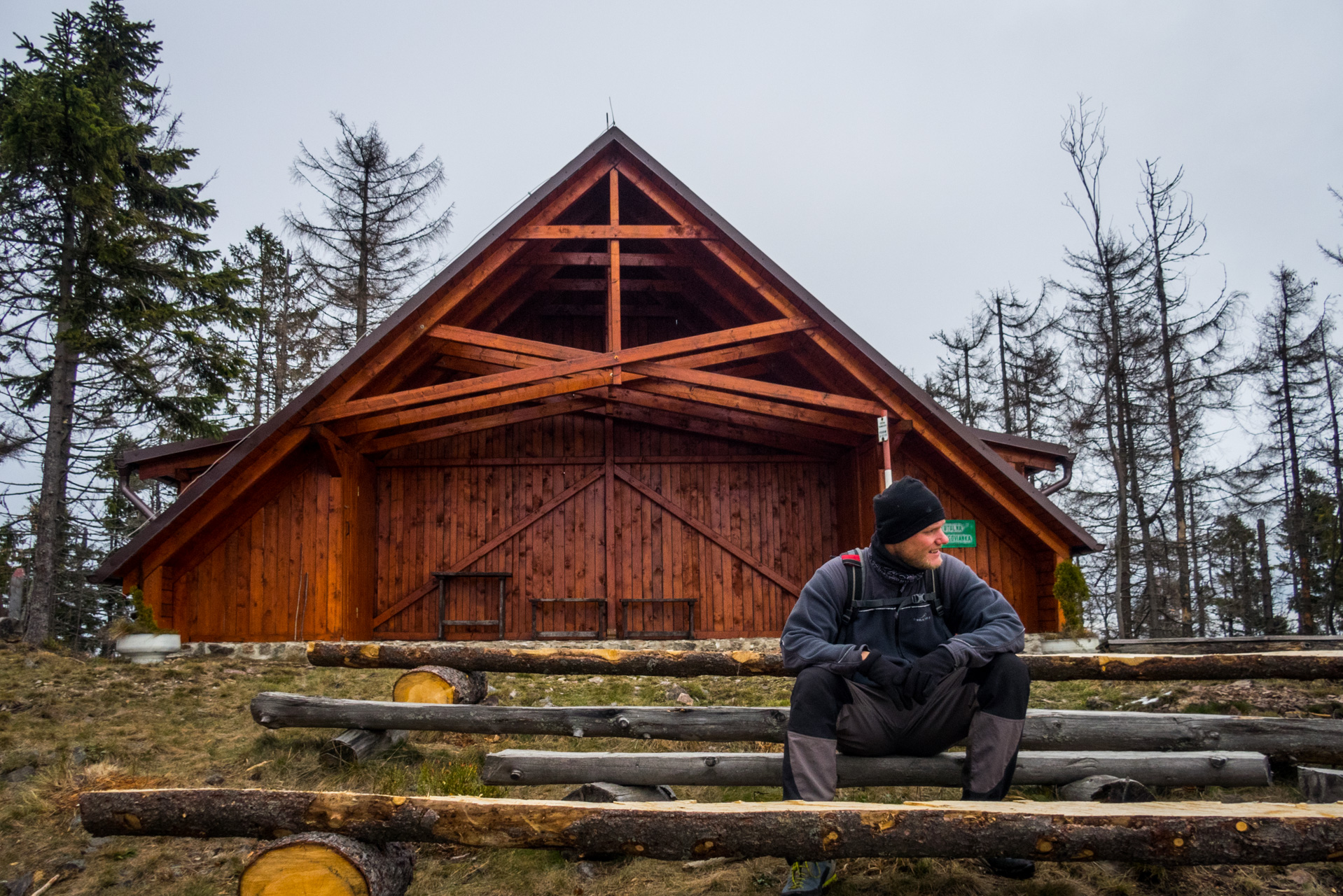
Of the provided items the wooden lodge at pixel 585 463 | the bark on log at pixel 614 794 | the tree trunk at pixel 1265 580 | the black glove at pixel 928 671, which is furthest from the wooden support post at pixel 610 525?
the tree trunk at pixel 1265 580

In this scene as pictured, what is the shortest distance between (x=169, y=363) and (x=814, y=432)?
9742 millimetres

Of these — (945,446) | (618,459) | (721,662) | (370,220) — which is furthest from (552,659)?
(370,220)

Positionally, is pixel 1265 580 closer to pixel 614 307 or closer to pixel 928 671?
pixel 614 307

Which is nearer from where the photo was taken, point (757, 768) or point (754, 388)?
point (757, 768)

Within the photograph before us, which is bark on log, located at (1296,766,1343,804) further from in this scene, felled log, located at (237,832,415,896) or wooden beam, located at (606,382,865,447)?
wooden beam, located at (606,382,865,447)

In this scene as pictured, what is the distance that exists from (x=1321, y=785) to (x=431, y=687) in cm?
449

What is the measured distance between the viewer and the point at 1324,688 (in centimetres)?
651

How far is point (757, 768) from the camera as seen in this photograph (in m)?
3.67

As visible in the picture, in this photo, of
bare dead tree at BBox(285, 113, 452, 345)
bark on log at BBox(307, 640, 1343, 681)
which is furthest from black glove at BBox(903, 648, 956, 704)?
bare dead tree at BBox(285, 113, 452, 345)

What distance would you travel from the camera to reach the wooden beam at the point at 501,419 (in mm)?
11422

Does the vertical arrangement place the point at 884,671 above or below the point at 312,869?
above

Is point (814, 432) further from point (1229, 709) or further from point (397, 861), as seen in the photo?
point (397, 861)

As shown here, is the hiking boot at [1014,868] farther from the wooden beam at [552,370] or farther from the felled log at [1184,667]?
the wooden beam at [552,370]

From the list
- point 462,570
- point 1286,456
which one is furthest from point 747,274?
point 1286,456
